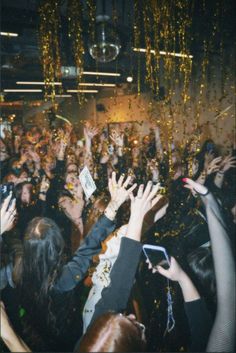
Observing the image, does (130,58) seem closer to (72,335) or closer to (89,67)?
(89,67)

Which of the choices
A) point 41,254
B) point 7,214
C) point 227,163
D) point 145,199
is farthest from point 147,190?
point 7,214

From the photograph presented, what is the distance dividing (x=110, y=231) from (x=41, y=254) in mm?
423

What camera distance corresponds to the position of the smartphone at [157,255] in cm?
175

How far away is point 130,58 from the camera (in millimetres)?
1735

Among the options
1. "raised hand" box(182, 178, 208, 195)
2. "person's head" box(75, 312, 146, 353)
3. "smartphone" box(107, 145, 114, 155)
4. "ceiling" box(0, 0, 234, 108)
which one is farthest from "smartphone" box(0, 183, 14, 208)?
"raised hand" box(182, 178, 208, 195)

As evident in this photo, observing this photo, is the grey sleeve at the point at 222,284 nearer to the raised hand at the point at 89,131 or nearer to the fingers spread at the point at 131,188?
the fingers spread at the point at 131,188

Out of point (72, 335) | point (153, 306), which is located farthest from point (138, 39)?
point (72, 335)

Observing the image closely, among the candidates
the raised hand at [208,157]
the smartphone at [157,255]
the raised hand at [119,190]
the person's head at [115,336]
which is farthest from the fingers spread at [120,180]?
the person's head at [115,336]

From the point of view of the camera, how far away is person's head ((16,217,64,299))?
5.66ft

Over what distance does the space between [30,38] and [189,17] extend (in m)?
0.94

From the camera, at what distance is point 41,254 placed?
172 centimetres

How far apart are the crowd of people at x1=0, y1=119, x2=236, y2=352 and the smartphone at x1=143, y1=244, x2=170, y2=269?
17 mm

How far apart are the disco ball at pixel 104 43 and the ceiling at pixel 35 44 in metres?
0.03

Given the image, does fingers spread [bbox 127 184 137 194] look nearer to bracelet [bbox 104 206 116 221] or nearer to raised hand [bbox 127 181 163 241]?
raised hand [bbox 127 181 163 241]
